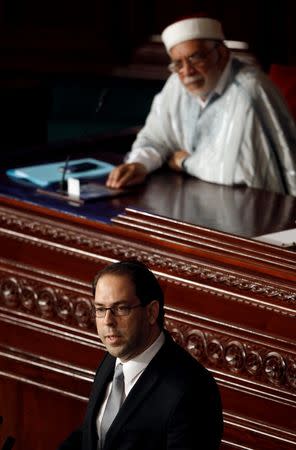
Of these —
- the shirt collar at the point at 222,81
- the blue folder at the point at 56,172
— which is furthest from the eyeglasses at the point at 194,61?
the blue folder at the point at 56,172

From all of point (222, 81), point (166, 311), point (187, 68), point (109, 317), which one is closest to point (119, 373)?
point (109, 317)

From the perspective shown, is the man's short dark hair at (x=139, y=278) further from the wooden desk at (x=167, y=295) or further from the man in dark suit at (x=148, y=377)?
the wooden desk at (x=167, y=295)

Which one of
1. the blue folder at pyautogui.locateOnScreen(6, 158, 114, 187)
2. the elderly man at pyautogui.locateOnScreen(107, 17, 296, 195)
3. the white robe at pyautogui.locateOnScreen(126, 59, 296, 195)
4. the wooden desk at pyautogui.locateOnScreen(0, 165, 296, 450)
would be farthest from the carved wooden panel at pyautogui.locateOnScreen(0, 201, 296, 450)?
the white robe at pyautogui.locateOnScreen(126, 59, 296, 195)

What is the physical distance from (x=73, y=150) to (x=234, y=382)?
181 cm

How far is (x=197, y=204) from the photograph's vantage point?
185 inches

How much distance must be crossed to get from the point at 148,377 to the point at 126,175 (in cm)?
207

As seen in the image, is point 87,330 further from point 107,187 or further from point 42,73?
point 42,73

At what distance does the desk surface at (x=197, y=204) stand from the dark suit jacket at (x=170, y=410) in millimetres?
1343

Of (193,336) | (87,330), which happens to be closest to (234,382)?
(193,336)

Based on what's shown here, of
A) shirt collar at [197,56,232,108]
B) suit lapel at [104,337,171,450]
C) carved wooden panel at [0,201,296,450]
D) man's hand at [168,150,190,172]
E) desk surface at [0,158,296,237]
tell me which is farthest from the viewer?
man's hand at [168,150,190,172]

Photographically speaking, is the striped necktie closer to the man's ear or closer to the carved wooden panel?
the man's ear

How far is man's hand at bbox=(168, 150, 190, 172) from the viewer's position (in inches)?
205

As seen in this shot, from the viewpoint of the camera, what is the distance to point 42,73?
7.39 metres

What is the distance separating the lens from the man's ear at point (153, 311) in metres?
2.98
